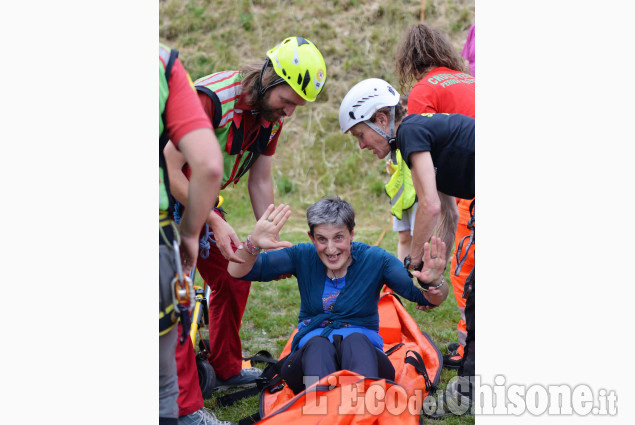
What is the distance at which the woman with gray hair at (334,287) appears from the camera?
3.41m

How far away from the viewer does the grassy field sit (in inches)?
401

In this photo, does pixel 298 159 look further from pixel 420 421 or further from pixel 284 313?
pixel 420 421

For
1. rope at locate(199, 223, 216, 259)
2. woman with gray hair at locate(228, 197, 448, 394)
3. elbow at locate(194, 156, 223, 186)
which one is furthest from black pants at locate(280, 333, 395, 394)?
elbow at locate(194, 156, 223, 186)

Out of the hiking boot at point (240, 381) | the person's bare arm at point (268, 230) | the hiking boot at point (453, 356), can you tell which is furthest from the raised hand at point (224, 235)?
the hiking boot at point (453, 356)

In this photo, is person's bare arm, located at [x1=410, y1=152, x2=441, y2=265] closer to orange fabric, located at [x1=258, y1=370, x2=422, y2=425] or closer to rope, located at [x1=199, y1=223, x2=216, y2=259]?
orange fabric, located at [x1=258, y1=370, x2=422, y2=425]

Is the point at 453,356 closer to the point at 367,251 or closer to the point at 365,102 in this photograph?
the point at 367,251

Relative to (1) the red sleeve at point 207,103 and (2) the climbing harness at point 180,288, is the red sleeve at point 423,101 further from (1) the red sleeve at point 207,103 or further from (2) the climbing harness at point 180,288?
(2) the climbing harness at point 180,288

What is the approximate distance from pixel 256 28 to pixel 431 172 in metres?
9.82

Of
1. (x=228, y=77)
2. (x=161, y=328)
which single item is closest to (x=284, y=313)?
(x=228, y=77)

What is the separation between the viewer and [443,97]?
403cm

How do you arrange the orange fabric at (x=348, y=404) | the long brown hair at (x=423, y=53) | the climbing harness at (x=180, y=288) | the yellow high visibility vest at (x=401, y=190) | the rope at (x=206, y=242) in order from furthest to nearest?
the yellow high visibility vest at (x=401, y=190), the long brown hair at (x=423, y=53), the rope at (x=206, y=242), the orange fabric at (x=348, y=404), the climbing harness at (x=180, y=288)

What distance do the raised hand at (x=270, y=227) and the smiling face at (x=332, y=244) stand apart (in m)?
0.39

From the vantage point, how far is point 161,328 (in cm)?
238
